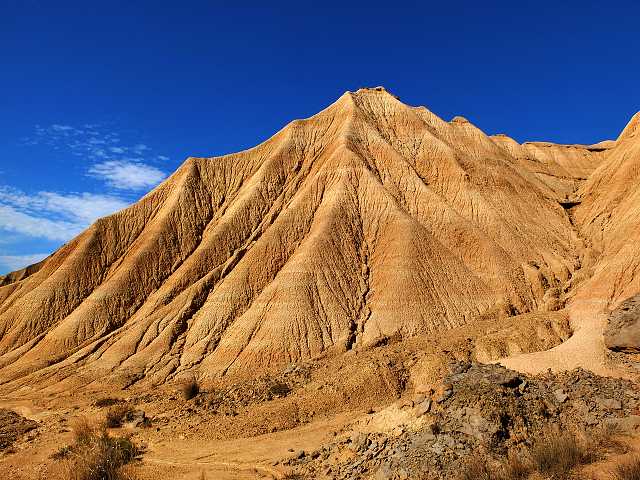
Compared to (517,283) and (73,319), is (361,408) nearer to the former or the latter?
(517,283)

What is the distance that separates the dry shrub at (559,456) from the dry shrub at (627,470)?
739 mm

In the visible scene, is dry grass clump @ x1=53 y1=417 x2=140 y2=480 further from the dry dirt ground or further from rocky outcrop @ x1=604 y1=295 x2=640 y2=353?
rocky outcrop @ x1=604 y1=295 x2=640 y2=353

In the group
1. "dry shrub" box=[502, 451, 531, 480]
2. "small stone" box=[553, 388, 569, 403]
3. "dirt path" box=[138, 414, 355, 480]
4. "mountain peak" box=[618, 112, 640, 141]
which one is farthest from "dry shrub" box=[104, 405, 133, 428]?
"mountain peak" box=[618, 112, 640, 141]

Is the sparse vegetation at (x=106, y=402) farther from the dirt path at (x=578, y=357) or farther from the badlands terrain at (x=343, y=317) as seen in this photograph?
the dirt path at (x=578, y=357)

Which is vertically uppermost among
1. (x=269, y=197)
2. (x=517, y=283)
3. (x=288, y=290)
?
(x=269, y=197)

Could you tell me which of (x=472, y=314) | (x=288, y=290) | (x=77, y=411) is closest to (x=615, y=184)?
(x=472, y=314)

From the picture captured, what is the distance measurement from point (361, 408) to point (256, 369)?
628 cm

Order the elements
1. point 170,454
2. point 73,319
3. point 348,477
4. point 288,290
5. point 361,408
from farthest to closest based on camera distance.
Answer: point 73,319 → point 288,290 → point 361,408 → point 170,454 → point 348,477

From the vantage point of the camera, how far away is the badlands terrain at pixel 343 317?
12984mm

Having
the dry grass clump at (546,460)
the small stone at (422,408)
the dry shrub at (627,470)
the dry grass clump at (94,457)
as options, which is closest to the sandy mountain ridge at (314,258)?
the dry grass clump at (94,457)

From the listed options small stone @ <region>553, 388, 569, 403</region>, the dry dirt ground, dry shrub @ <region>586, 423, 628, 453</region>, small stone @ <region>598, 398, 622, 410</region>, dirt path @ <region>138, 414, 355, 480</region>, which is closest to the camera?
dry shrub @ <region>586, 423, 628, 453</region>

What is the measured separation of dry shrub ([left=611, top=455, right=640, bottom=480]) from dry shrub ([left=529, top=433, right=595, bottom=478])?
2.42ft

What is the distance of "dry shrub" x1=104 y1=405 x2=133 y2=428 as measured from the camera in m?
17.8

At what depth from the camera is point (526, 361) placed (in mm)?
16656
